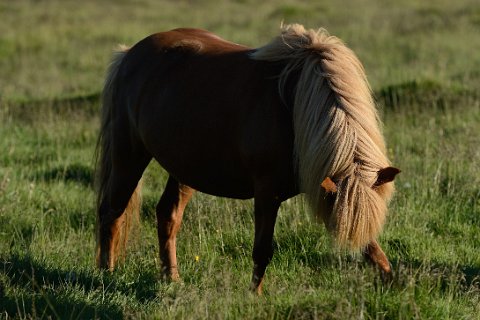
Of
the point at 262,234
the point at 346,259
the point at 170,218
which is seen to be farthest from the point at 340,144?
the point at 170,218

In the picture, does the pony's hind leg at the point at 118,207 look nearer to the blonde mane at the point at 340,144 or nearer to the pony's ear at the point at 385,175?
the blonde mane at the point at 340,144

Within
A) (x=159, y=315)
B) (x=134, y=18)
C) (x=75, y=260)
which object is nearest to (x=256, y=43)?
(x=134, y=18)

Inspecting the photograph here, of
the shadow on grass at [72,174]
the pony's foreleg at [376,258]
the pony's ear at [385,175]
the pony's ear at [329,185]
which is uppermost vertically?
the pony's ear at [385,175]

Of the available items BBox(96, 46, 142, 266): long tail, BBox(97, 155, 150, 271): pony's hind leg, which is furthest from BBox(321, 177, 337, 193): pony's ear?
BBox(96, 46, 142, 266): long tail

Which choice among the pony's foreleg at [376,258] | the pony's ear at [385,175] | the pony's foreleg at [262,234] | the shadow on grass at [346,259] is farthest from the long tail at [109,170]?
the pony's ear at [385,175]

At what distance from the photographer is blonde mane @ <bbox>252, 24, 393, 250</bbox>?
3.82 m

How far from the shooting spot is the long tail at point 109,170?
5.55 meters

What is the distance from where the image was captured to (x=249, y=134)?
427cm

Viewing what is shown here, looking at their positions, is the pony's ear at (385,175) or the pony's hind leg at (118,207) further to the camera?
the pony's hind leg at (118,207)

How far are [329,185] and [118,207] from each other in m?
2.19

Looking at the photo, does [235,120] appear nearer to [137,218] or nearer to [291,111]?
[291,111]

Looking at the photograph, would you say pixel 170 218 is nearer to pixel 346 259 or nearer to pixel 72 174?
pixel 346 259

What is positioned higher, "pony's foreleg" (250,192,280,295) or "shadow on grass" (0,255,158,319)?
"pony's foreleg" (250,192,280,295)

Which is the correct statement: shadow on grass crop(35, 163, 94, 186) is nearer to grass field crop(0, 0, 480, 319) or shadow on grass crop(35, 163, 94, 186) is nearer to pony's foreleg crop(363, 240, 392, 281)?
grass field crop(0, 0, 480, 319)
